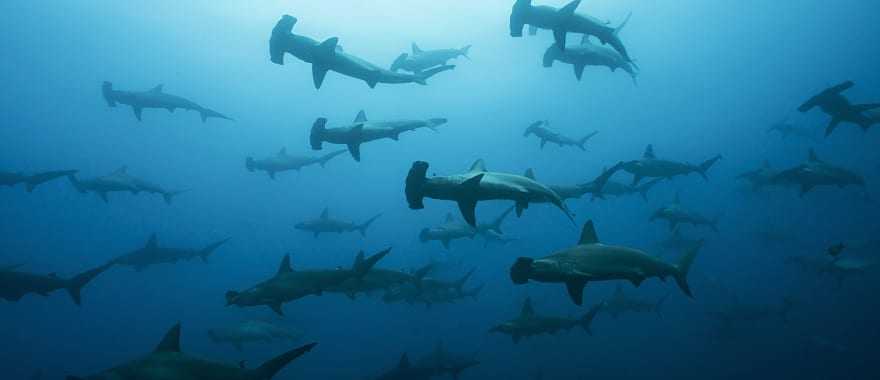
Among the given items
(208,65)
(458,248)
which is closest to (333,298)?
(458,248)

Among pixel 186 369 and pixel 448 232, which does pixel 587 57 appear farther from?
pixel 186 369

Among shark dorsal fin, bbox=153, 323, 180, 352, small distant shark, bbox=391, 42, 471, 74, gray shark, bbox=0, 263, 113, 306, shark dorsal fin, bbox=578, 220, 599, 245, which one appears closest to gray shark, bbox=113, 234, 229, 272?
gray shark, bbox=0, 263, 113, 306

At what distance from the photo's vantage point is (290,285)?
675 centimetres

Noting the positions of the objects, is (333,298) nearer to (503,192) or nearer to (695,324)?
(695,324)

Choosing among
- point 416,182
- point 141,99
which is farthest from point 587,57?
point 141,99

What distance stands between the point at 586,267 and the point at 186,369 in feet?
13.1

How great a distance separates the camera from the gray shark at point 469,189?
4.91m

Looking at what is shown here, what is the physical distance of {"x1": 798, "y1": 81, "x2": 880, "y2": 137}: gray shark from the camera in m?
10.2

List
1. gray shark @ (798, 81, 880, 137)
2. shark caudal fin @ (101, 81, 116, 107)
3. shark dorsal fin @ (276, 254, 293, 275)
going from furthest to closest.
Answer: shark caudal fin @ (101, 81, 116, 107) < gray shark @ (798, 81, 880, 137) < shark dorsal fin @ (276, 254, 293, 275)

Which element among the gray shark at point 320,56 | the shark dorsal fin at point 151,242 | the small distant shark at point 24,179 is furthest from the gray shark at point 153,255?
the gray shark at point 320,56

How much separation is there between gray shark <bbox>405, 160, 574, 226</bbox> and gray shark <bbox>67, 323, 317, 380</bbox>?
1863 millimetres

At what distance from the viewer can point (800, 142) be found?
234 ft

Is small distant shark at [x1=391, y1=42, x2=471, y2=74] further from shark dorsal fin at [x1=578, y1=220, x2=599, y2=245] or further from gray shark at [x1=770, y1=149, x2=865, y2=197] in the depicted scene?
gray shark at [x1=770, y1=149, x2=865, y2=197]

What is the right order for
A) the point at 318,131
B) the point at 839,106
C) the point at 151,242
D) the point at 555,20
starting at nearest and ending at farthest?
the point at 555,20
the point at 318,131
the point at 839,106
the point at 151,242
